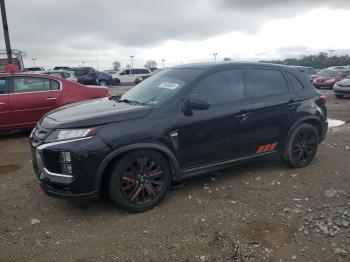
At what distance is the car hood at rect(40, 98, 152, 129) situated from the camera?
153 inches

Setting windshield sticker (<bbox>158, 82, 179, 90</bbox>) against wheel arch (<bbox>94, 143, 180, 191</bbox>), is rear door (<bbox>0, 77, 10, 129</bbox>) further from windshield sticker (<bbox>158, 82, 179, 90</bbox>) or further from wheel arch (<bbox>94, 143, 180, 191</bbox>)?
wheel arch (<bbox>94, 143, 180, 191</bbox>)

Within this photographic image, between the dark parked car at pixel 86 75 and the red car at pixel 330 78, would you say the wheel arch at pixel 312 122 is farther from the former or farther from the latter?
the dark parked car at pixel 86 75

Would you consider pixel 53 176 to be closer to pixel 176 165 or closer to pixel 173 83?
pixel 176 165

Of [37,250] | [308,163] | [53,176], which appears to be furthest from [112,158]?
[308,163]

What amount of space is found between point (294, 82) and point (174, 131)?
2.42 m

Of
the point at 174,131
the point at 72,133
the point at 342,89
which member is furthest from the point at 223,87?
the point at 342,89

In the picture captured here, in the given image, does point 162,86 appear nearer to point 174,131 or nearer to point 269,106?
point 174,131

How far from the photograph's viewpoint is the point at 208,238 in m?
3.61

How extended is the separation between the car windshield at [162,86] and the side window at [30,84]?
11.9 ft

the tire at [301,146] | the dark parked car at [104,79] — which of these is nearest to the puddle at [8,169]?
the tire at [301,146]

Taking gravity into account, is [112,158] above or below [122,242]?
above

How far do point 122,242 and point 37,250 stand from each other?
0.83 m

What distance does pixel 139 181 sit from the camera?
4102mm

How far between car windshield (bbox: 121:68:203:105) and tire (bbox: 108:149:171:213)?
75 cm
